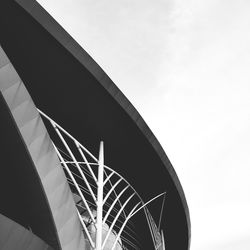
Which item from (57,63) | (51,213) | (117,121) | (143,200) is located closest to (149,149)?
(117,121)

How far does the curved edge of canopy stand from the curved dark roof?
8.76ft

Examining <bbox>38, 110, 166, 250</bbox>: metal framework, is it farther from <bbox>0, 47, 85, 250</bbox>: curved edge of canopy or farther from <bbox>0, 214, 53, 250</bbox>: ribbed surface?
<bbox>0, 214, 53, 250</bbox>: ribbed surface

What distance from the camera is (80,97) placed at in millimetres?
16188

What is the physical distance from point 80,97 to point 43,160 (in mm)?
5284

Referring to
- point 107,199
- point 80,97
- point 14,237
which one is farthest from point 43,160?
point 107,199

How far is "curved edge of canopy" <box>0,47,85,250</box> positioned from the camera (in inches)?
428

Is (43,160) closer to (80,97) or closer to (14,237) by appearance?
(14,237)

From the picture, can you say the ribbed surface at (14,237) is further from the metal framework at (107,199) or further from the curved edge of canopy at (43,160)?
the metal framework at (107,199)

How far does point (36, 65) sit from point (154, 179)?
10.3m

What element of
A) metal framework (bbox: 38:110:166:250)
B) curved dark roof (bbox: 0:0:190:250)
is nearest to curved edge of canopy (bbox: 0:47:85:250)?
curved dark roof (bbox: 0:0:190:250)

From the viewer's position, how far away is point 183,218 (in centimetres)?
2453

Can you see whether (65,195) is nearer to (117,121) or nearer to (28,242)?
(28,242)

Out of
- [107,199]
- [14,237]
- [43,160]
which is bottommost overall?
[14,237]

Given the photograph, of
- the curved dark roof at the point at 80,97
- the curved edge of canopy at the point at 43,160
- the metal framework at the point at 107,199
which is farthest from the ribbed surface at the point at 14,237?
the curved dark roof at the point at 80,97
